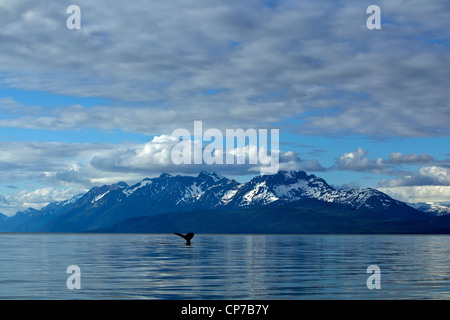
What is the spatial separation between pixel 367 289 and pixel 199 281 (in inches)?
591

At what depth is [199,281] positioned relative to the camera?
51.2m

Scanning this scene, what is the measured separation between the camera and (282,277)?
55875 millimetres

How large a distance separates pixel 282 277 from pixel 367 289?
12.0 m

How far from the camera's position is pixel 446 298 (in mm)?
39594

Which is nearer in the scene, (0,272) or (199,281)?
(199,281)
